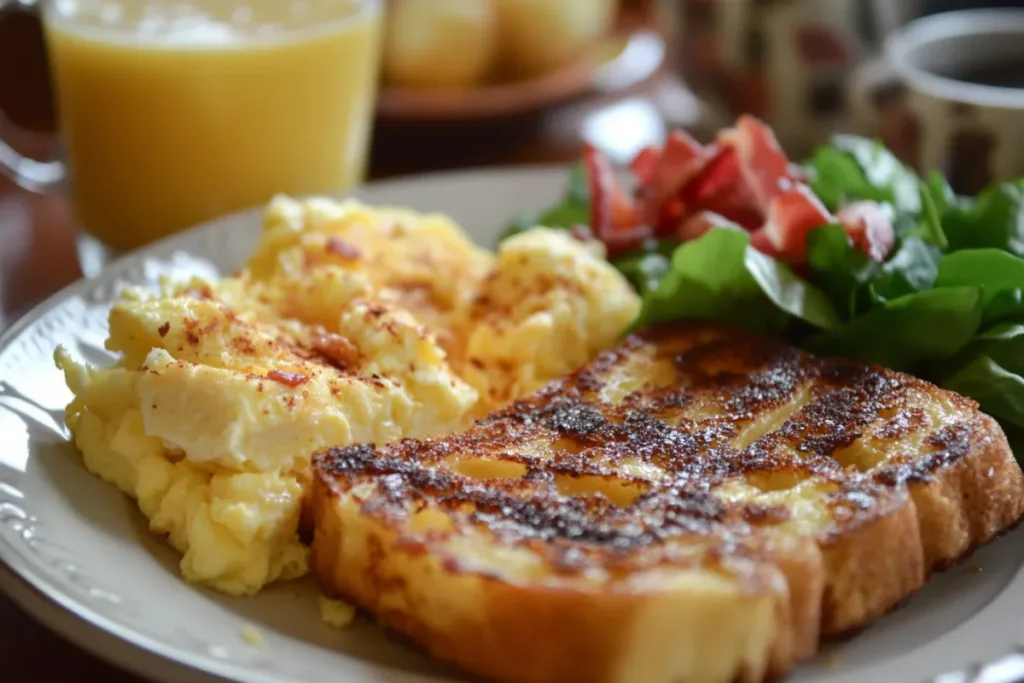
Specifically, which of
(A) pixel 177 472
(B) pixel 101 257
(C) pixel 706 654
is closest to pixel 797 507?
(C) pixel 706 654

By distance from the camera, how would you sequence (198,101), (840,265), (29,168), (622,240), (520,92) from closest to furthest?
1. (840,265)
2. (622,240)
3. (198,101)
4. (29,168)
5. (520,92)

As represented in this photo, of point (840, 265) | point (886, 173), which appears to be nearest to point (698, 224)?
point (840, 265)

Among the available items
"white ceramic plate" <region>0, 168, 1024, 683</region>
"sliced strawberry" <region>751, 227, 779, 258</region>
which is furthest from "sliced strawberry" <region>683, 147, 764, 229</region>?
"white ceramic plate" <region>0, 168, 1024, 683</region>

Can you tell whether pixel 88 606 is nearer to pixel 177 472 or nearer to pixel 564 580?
pixel 177 472

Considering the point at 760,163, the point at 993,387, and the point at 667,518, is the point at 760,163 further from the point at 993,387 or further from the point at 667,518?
the point at 667,518

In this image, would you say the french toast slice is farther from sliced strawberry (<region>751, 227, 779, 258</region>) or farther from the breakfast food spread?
sliced strawberry (<region>751, 227, 779, 258</region>)
